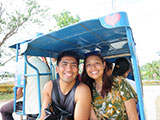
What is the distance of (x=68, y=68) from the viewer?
180 centimetres

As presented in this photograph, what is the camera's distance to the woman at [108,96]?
61.6 inches

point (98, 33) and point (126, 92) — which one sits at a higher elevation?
point (98, 33)

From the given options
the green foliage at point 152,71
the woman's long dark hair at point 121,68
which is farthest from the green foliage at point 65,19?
the green foliage at point 152,71

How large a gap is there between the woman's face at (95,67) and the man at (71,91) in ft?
0.68

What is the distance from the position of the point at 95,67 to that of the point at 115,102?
53cm

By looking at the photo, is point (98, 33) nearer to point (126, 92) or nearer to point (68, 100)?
point (126, 92)

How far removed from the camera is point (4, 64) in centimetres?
1121

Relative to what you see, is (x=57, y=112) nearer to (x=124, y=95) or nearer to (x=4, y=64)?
(x=124, y=95)

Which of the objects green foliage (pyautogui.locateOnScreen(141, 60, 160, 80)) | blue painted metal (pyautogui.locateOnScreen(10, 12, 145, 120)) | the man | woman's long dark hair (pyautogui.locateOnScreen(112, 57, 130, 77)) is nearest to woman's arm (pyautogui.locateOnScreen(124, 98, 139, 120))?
blue painted metal (pyautogui.locateOnScreen(10, 12, 145, 120))

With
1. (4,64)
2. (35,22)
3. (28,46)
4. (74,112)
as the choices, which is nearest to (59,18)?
(35,22)

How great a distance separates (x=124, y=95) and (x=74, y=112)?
0.71 metres

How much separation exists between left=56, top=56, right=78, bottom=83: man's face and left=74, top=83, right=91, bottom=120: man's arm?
8.9 inches

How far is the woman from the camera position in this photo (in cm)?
156

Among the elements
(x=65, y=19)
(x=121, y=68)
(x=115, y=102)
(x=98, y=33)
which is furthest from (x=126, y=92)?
(x=65, y=19)
